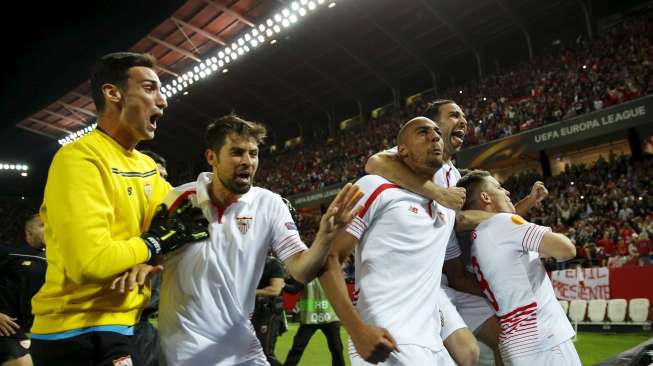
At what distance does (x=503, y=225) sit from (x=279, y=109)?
31.5 meters

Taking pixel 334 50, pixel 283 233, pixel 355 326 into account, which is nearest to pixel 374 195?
pixel 283 233

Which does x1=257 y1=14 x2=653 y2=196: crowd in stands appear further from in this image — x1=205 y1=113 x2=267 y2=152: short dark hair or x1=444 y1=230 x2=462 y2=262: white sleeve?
x1=205 y1=113 x2=267 y2=152: short dark hair

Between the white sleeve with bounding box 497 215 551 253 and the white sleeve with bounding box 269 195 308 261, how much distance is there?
1.59 m

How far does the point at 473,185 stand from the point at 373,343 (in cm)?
197

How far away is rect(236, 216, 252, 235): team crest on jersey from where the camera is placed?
8.66 ft

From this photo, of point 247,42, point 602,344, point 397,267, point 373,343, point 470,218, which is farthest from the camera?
point 247,42

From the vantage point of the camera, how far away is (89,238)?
1897 mm

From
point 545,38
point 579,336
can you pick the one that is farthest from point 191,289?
point 545,38

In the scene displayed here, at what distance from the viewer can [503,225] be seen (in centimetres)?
355

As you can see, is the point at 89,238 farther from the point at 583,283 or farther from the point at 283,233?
the point at 583,283

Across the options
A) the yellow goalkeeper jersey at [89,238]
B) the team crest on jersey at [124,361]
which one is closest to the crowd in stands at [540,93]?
the yellow goalkeeper jersey at [89,238]

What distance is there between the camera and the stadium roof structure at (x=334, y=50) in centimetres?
2453

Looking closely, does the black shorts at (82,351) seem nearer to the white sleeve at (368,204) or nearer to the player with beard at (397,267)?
the player with beard at (397,267)

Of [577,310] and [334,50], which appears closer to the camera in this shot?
[577,310]
